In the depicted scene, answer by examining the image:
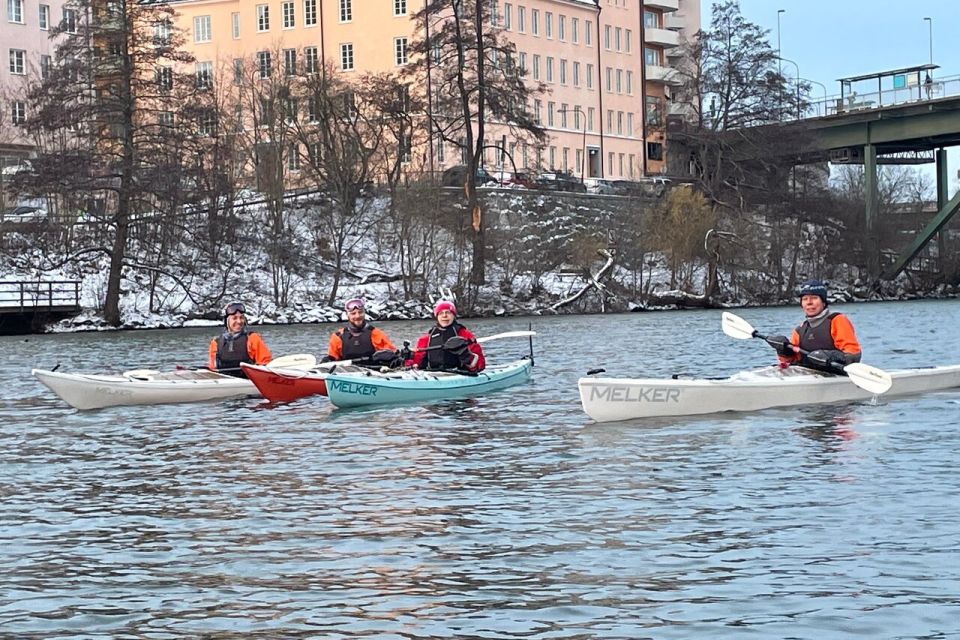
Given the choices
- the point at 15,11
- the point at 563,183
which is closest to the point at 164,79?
the point at 563,183

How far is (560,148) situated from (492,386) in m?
73.4

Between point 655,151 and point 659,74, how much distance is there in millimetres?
5246

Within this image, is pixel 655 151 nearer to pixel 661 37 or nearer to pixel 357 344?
pixel 661 37

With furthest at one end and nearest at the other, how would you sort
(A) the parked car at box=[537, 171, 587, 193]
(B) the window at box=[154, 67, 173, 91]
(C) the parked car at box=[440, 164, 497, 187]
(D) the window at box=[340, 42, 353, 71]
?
(D) the window at box=[340, 42, 353, 71], (A) the parked car at box=[537, 171, 587, 193], (C) the parked car at box=[440, 164, 497, 187], (B) the window at box=[154, 67, 173, 91]

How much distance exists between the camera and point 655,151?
107m

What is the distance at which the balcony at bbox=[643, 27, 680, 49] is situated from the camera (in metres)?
106

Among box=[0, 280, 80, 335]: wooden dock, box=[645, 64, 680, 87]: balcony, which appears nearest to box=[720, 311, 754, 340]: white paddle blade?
box=[0, 280, 80, 335]: wooden dock

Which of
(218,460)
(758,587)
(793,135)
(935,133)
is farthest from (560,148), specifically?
(758,587)

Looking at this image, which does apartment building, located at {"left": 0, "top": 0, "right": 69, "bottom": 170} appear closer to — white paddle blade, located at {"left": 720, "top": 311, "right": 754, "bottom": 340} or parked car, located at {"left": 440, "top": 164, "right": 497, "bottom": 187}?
parked car, located at {"left": 440, "top": 164, "right": 497, "bottom": 187}

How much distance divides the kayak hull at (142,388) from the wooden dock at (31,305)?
3336cm

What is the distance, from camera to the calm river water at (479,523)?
9.44 meters

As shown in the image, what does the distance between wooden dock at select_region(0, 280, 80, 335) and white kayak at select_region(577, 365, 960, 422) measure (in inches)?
1567

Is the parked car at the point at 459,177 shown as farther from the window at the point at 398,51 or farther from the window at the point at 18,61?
the window at the point at 18,61

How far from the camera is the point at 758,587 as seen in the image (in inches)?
392
